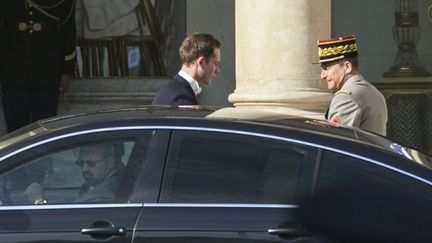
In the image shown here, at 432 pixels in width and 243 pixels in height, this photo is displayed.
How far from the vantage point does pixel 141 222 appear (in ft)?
16.0

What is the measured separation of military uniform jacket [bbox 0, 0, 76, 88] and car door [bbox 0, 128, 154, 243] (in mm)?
5481

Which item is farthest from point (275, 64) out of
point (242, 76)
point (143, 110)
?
point (143, 110)

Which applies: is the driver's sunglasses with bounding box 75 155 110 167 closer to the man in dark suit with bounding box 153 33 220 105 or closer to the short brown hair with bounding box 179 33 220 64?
the man in dark suit with bounding box 153 33 220 105

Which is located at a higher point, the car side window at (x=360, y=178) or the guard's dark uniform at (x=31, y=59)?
the guard's dark uniform at (x=31, y=59)

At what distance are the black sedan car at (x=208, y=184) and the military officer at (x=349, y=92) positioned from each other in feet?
4.73

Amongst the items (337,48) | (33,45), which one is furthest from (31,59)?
(337,48)

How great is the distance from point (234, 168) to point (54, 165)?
859mm

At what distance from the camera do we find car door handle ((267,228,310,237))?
4.79 meters

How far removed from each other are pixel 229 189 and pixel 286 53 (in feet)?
12.2

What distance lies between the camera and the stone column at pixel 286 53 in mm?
8547

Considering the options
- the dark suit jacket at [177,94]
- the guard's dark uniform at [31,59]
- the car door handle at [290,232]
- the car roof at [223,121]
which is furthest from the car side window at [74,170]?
the guard's dark uniform at [31,59]

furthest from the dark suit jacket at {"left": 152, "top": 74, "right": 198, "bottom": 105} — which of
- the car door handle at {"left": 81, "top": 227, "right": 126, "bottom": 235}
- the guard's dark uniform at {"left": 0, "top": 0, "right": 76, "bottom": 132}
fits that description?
the guard's dark uniform at {"left": 0, "top": 0, "right": 76, "bottom": 132}

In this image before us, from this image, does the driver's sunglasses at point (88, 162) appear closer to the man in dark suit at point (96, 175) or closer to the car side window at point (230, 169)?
the man in dark suit at point (96, 175)

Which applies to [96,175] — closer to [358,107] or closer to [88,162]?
[88,162]
